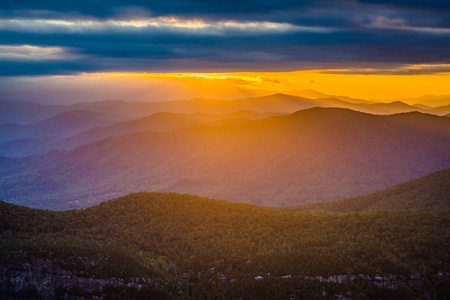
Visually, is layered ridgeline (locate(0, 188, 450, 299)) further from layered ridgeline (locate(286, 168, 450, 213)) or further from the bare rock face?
layered ridgeline (locate(286, 168, 450, 213))

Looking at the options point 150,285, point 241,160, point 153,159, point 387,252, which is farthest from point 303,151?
point 150,285

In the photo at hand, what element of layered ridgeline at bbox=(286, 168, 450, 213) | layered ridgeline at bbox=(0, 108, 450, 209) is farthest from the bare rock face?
layered ridgeline at bbox=(0, 108, 450, 209)

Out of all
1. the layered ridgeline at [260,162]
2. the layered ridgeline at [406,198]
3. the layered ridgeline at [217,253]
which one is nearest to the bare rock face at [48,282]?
the layered ridgeline at [217,253]

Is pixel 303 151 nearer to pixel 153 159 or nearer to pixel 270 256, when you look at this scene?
pixel 153 159

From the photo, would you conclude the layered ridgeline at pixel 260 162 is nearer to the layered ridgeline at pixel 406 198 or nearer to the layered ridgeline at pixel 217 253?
the layered ridgeline at pixel 406 198

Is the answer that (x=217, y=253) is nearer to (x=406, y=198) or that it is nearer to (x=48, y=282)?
(x=48, y=282)

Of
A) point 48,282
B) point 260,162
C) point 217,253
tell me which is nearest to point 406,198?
point 217,253

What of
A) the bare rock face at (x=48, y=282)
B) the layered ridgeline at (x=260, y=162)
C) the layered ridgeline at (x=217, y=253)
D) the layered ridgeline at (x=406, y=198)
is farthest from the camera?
the layered ridgeline at (x=260, y=162)
